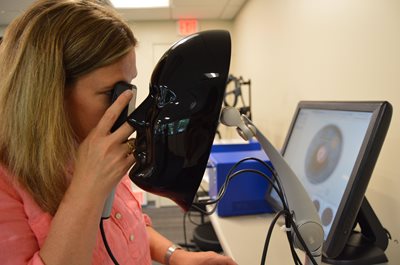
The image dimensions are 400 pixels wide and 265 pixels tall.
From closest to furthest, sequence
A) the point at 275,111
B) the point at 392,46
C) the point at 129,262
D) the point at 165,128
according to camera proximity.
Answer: the point at 165,128 < the point at 129,262 < the point at 392,46 < the point at 275,111

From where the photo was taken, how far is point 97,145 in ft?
1.57

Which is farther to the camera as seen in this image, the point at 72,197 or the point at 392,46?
the point at 392,46

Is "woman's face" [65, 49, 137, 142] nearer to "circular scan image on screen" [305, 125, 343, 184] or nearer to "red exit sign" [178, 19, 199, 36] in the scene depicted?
"circular scan image on screen" [305, 125, 343, 184]

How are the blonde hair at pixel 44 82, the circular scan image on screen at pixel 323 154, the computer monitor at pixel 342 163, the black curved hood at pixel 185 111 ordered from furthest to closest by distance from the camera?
1. the circular scan image on screen at pixel 323 154
2. the computer monitor at pixel 342 163
3. the blonde hair at pixel 44 82
4. the black curved hood at pixel 185 111

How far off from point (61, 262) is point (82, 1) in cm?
47

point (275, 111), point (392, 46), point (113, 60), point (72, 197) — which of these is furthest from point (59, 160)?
point (275, 111)

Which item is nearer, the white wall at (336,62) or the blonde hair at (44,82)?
the blonde hair at (44,82)

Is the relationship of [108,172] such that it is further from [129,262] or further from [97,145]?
[129,262]

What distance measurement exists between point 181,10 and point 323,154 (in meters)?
2.78

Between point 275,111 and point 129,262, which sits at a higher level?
point 129,262

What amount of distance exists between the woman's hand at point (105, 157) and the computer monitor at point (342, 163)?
0.49 metres

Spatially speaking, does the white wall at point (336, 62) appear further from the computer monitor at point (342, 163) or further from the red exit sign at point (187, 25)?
the red exit sign at point (187, 25)

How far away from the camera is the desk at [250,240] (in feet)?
2.73

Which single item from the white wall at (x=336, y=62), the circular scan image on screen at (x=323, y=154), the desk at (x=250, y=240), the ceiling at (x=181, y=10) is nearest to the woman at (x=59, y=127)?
the desk at (x=250, y=240)
